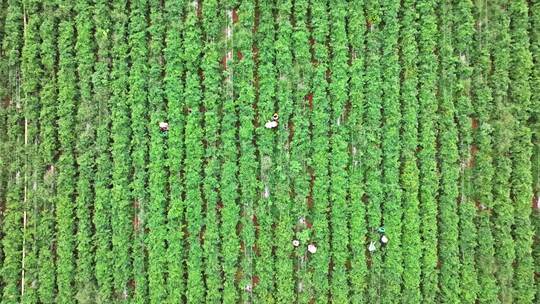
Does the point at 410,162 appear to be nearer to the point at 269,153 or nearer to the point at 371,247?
the point at 371,247

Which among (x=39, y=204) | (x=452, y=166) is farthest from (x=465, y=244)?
(x=39, y=204)

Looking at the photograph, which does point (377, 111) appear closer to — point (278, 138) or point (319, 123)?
point (319, 123)

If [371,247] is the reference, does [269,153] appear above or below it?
above

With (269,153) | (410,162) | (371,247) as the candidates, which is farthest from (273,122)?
(371,247)

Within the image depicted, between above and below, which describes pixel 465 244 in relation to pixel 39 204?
below

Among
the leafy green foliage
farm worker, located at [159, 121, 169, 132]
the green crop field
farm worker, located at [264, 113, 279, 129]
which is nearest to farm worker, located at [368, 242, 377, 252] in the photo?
the green crop field

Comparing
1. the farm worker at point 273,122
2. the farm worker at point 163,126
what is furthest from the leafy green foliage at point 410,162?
the farm worker at point 163,126

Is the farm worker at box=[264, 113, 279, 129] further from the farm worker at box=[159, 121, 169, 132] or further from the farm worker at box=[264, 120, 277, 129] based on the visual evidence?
the farm worker at box=[159, 121, 169, 132]

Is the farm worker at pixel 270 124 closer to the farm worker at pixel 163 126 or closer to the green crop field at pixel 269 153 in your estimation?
the green crop field at pixel 269 153
